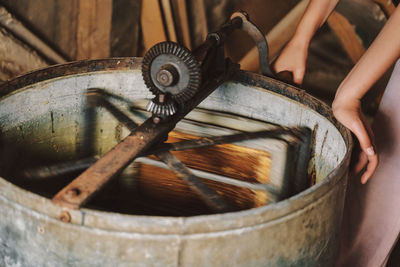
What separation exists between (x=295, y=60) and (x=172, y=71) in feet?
2.38

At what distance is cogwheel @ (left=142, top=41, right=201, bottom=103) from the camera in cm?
113

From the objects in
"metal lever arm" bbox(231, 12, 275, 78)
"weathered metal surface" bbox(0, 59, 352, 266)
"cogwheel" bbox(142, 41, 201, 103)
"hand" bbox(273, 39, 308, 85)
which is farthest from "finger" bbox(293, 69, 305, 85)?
"cogwheel" bbox(142, 41, 201, 103)

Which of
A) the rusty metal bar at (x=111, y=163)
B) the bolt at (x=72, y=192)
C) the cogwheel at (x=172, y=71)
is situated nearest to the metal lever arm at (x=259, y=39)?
the rusty metal bar at (x=111, y=163)

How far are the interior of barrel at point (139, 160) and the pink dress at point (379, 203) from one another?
1.21 feet

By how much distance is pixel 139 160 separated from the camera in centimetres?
185

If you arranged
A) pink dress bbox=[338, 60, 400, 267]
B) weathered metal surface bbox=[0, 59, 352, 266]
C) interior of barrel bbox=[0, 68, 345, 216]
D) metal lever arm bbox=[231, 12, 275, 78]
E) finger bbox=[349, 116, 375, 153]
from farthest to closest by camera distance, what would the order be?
pink dress bbox=[338, 60, 400, 267] < metal lever arm bbox=[231, 12, 275, 78] < interior of barrel bbox=[0, 68, 345, 216] < finger bbox=[349, 116, 375, 153] < weathered metal surface bbox=[0, 59, 352, 266]

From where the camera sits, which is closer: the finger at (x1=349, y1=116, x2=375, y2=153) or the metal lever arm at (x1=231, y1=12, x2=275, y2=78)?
the finger at (x1=349, y1=116, x2=375, y2=153)

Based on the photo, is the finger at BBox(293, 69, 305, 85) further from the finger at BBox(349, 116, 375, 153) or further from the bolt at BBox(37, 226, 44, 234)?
the bolt at BBox(37, 226, 44, 234)

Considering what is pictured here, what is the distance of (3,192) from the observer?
969 mm

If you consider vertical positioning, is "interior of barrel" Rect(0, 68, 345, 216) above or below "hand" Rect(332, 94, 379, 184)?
below

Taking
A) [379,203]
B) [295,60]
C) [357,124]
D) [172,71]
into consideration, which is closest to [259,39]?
[295,60]

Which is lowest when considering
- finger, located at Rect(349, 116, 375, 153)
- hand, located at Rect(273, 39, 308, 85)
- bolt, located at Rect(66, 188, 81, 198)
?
bolt, located at Rect(66, 188, 81, 198)

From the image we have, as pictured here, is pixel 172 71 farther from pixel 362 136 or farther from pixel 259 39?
pixel 259 39

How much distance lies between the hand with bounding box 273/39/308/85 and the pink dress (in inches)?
12.7
